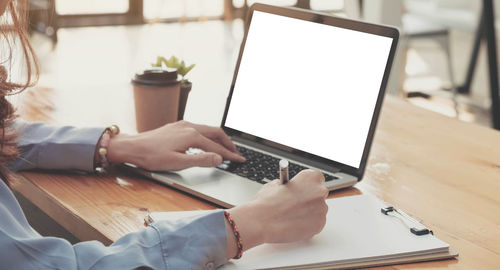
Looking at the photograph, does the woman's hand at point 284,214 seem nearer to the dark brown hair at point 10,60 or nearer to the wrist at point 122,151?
the wrist at point 122,151

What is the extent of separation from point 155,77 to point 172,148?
221 millimetres

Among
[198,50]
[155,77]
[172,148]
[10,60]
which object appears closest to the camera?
[10,60]

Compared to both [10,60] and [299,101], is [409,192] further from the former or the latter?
[10,60]

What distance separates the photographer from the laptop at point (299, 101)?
1186 millimetres

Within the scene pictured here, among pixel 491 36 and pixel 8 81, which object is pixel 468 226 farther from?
pixel 491 36

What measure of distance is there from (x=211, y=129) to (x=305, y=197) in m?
0.37

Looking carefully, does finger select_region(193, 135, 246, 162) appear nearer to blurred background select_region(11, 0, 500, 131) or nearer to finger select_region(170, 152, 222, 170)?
finger select_region(170, 152, 222, 170)

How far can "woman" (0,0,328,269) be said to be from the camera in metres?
0.84

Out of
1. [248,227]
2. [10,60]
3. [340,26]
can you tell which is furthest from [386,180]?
[10,60]

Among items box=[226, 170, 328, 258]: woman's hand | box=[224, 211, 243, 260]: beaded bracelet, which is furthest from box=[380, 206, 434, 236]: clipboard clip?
box=[224, 211, 243, 260]: beaded bracelet

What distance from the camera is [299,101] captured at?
4.26 ft

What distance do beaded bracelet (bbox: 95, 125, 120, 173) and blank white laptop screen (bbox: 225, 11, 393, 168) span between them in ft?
0.79

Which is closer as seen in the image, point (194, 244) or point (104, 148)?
point (194, 244)

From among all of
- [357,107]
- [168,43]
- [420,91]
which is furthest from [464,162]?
[168,43]
